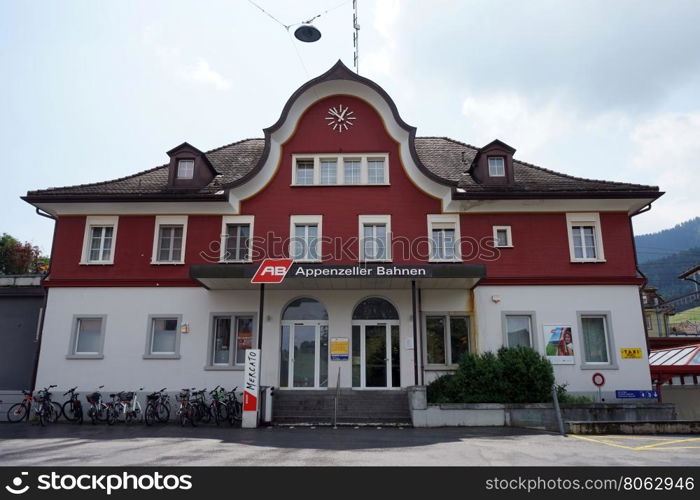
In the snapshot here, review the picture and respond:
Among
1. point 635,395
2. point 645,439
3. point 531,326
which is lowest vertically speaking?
point 645,439

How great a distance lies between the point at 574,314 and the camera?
1619 cm

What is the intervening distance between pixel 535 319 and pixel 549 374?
243 cm

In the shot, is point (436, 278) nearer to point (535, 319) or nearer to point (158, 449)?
point (535, 319)

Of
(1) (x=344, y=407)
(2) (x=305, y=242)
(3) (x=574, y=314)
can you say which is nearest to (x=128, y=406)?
(1) (x=344, y=407)

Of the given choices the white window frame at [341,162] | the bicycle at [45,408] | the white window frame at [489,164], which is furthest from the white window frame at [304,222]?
the bicycle at [45,408]

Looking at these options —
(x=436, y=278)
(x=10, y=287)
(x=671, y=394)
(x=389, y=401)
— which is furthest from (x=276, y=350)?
(x=671, y=394)

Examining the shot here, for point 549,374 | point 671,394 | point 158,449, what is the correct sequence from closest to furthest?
point 158,449
point 549,374
point 671,394

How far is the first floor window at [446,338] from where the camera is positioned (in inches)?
640

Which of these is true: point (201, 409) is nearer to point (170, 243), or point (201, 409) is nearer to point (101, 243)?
point (170, 243)

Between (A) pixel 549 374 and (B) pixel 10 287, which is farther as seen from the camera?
(B) pixel 10 287

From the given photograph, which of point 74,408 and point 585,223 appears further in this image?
point 585,223

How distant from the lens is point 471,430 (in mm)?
12570

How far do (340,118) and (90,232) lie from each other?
9788mm

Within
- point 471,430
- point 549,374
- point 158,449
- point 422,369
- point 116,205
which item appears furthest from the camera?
point 116,205
